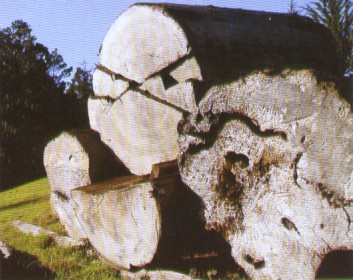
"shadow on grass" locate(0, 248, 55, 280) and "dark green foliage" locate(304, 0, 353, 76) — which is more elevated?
"dark green foliage" locate(304, 0, 353, 76)

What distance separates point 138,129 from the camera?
2.86 m

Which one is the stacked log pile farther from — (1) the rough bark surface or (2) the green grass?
(2) the green grass

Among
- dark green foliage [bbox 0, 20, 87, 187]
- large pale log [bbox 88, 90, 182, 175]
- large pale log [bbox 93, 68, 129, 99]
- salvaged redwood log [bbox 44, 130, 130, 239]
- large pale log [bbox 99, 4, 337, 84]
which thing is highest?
large pale log [bbox 99, 4, 337, 84]

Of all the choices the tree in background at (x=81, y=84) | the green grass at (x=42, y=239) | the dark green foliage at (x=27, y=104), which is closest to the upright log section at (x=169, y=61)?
the green grass at (x=42, y=239)

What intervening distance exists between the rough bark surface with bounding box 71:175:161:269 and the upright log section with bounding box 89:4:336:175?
0.29m

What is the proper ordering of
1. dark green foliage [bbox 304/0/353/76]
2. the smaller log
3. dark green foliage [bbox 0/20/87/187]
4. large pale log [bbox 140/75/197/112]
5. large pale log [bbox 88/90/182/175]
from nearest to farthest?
large pale log [bbox 140/75/197/112] → large pale log [bbox 88/90/182/175] → the smaller log → dark green foliage [bbox 304/0/353/76] → dark green foliage [bbox 0/20/87/187]

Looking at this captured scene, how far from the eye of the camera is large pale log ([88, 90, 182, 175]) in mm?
2736

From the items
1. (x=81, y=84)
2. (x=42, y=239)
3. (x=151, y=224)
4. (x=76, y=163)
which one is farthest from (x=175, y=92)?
(x=81, y=84)

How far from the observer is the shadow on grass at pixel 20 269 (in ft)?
8.73

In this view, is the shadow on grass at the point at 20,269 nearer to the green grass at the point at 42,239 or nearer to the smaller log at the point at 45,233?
the green grass at the point at 42,239

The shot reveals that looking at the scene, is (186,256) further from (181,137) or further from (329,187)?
(329,187)

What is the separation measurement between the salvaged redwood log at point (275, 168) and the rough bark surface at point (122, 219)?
9.7 inches

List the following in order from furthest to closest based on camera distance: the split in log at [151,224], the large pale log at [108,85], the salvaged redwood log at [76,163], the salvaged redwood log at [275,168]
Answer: the salvaged redwood log at [76,163], the large pale log at [108,85], the split in log at [151,224], the salvaged redwood log at [275,168]

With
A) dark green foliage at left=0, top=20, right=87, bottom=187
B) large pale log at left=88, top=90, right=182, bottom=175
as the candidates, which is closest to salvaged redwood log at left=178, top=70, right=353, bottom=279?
large pale log at left=88, top=90, right=182, bottom=175
